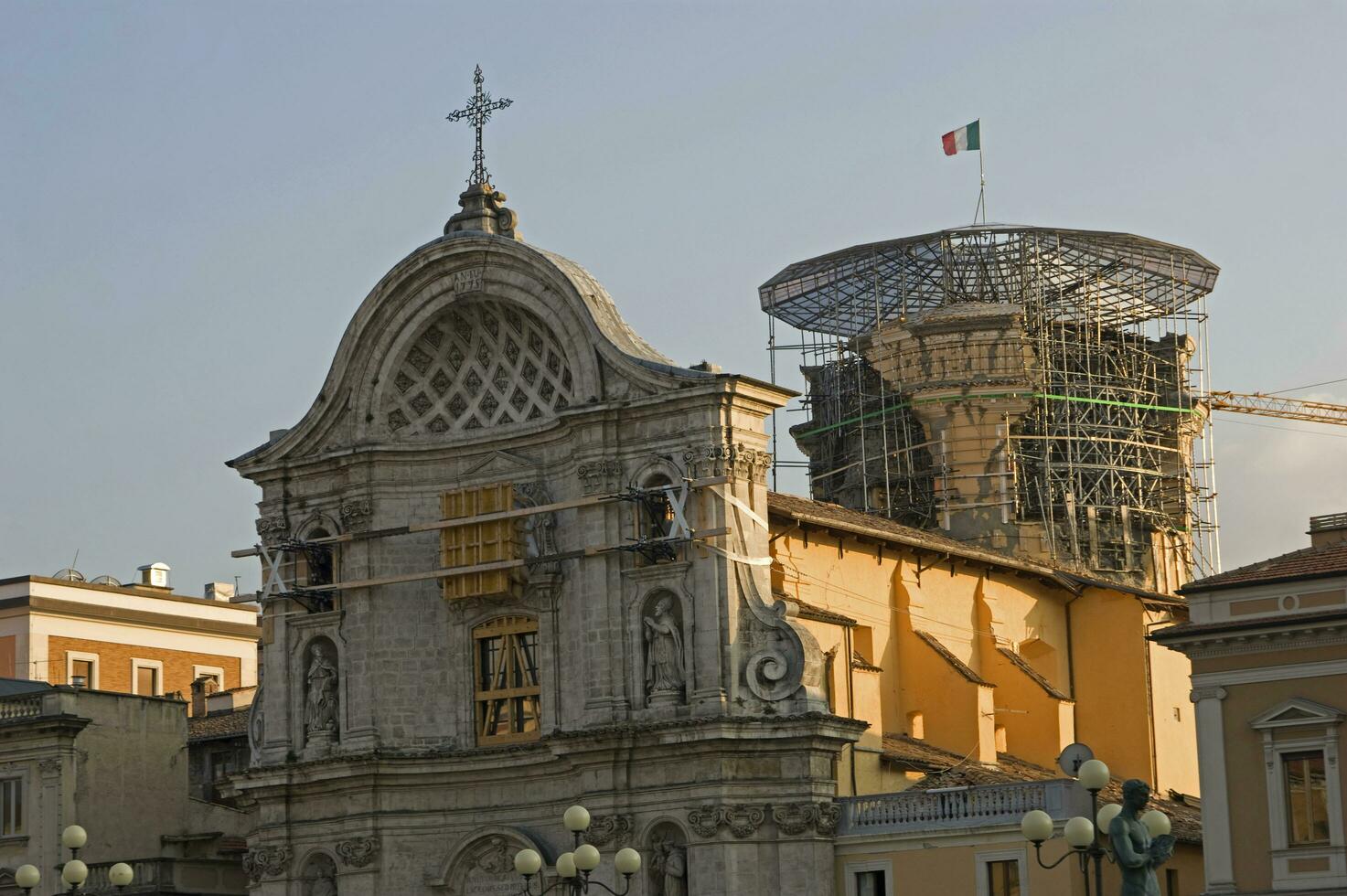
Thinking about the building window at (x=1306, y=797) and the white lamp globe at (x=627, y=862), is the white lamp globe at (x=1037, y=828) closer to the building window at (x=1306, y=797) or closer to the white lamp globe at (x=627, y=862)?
the white lamp globe at (x=627, y=862)

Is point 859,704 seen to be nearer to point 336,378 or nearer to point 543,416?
point 543,416

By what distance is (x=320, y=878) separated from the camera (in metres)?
56.3

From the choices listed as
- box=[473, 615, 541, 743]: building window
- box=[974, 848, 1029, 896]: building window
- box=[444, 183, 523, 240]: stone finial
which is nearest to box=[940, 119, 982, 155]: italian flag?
box=[444, 183, 523, 240]: stone finial

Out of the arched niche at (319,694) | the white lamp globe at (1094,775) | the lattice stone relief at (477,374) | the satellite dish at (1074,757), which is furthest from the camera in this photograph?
the arched niche at (319,694)

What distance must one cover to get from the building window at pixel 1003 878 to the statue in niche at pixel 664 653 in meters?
7.33

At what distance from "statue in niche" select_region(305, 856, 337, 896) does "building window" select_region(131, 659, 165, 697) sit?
25.4 meters

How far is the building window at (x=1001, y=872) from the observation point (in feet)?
156

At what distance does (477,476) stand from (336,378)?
13.5 feet

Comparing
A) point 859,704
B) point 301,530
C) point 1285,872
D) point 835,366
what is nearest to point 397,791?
point 301,530

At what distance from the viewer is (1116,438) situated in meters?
73.6

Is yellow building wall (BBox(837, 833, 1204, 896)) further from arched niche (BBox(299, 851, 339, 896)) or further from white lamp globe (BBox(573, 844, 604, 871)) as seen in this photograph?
arched niche (BBox(299, 851, 339, 896))

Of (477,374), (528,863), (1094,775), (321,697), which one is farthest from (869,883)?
(1094,775)

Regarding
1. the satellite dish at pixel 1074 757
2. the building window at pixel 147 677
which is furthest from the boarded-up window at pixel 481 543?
the building window at pixel 147 677

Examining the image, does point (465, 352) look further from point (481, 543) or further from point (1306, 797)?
point (1306, 797)
